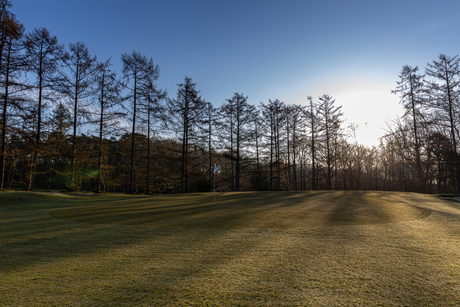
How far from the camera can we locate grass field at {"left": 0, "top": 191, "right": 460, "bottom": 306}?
2467 mm

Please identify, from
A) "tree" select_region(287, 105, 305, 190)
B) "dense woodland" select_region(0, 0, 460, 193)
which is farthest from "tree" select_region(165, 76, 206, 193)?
"tree" select_region(287, 105, 305, 190)

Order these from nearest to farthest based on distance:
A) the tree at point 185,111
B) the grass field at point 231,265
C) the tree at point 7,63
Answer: the grass field at point 231,265
the tree at point 7,63
the tree at point 185,111

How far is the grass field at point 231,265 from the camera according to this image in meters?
2.47

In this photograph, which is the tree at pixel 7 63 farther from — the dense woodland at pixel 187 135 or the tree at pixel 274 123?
the tree at pixel 274 123

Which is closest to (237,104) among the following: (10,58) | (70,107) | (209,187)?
(209,187)

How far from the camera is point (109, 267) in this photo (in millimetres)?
3344

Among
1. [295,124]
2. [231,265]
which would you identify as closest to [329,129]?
[295,124]

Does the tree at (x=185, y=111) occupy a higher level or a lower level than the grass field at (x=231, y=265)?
higher

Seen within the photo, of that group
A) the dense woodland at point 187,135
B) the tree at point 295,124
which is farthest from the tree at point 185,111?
the tree at point 295,124

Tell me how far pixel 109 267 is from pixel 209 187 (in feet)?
76.4

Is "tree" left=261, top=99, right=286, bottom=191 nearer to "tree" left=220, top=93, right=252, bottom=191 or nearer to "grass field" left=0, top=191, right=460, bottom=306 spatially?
"tree" left=220, top=93, right=252, bottom=191

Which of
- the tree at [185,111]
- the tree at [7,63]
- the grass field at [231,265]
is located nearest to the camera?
the grass field at [231,265]

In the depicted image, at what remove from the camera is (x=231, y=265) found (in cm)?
340

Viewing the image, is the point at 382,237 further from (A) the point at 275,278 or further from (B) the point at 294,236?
(A) the point at 275,278
